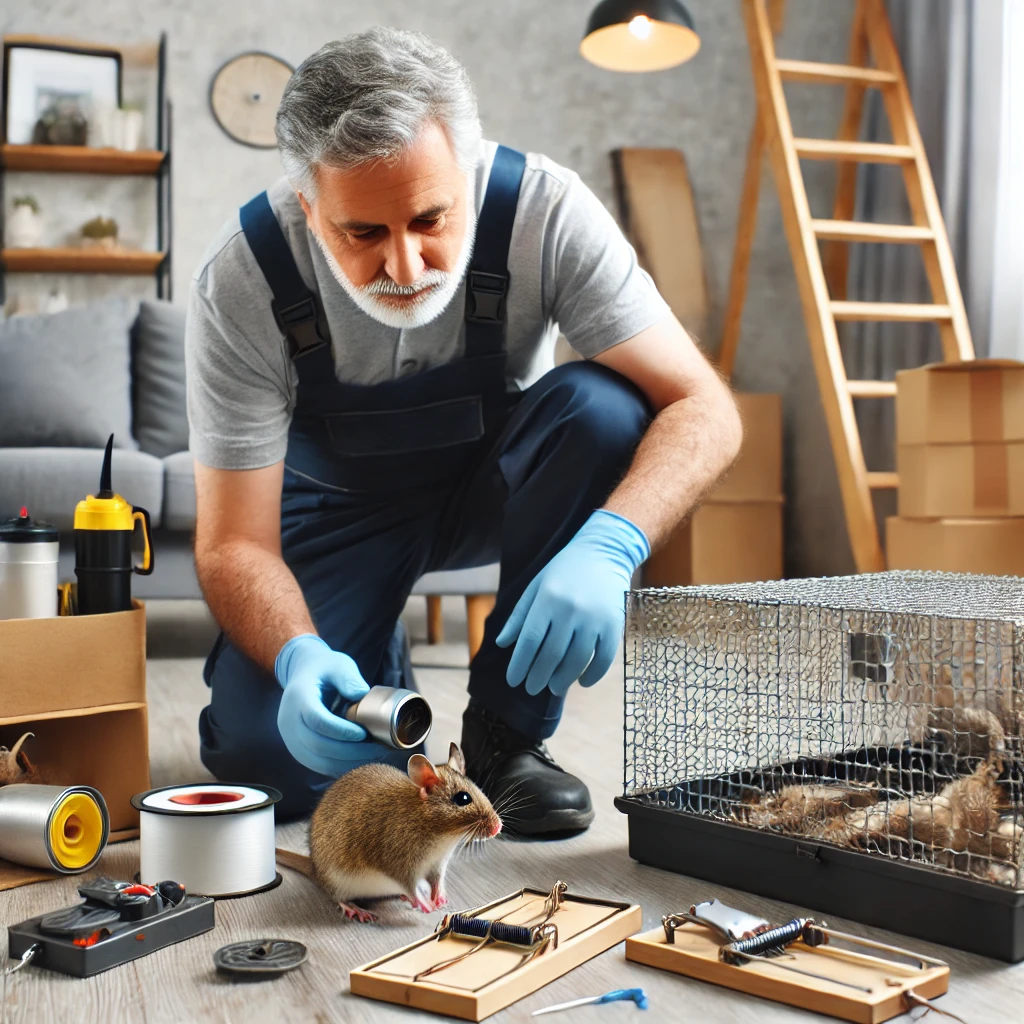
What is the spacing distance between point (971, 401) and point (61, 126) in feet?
9.56

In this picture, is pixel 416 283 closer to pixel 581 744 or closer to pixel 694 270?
pixel 581 744

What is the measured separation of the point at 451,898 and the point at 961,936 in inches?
18.1

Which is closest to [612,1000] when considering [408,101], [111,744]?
[111,744]

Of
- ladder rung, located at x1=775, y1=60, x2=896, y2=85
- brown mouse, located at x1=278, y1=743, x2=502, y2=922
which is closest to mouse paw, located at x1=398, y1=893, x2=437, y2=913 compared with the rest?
brown mouse, located at x1=278, y1=743, x2=502, y2=922

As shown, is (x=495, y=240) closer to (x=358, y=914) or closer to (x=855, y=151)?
(x=358, y=914)

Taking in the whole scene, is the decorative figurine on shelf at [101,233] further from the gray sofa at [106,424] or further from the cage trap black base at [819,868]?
the cage trap black base at [819,868]

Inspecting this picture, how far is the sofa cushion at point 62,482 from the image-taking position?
264cm

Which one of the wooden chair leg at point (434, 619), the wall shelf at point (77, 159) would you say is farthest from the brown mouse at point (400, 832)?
the wall shelf at point (77, 159)

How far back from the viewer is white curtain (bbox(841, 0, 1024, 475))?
2873mm

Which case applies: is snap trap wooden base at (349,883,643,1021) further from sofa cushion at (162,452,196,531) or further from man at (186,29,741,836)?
sofa cushion at (162,452,196,531)

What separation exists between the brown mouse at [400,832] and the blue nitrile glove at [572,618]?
6.1 inches

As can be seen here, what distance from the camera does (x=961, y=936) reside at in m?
0.94

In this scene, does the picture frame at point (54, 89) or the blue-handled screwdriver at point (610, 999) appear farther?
the picture frame at point (54, 89)

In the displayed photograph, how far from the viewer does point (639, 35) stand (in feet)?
9.84
